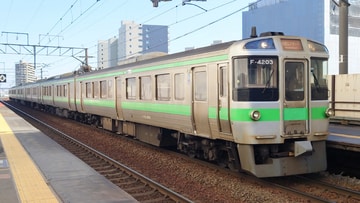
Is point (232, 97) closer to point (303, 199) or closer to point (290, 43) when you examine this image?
point (290, 43)

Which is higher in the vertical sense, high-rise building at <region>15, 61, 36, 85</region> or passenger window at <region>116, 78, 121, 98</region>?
high-rise building at <region>15, 61, 36, 85</region>

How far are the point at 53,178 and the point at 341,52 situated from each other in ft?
43.3

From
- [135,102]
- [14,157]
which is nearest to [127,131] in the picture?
[135,102]

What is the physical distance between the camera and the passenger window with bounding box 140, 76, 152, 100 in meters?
13.6

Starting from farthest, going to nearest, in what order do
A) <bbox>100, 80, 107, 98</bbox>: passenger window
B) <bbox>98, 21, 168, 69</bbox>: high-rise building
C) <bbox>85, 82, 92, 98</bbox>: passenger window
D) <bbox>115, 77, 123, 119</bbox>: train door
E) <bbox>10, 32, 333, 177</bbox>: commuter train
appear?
<bbox>98, 21, 168, 69</bbox>: high-rise building, <bbox>85, 82, 92, 98</bbox>: passenger window, <bbox>100, 80, 107, 98</bbox>: passenger window, <bbox>115, 77, 123, 119</bbox>: train door, <bbox>10, 32, 333, 177</bbox>: commuter train

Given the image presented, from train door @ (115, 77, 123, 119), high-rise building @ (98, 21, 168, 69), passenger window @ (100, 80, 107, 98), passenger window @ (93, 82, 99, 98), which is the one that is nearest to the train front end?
train door @ (115, 77, 123, 119)

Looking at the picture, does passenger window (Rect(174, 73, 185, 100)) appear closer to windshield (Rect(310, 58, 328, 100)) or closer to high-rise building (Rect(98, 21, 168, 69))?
windshield (Rect(310, 58, 328, 100))

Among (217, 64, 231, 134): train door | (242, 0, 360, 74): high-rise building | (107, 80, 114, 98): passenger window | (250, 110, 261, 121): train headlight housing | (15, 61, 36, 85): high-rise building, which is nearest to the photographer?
(250, 110, 261, 121): train headlight housing

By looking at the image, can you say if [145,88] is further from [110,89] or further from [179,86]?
[110,89]

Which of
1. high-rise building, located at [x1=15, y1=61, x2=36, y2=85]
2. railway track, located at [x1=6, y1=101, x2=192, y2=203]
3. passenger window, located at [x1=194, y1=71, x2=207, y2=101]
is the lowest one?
railway track, located at [x1=6, y1=101, x2=192, y2=203]

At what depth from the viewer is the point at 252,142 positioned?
8.47m

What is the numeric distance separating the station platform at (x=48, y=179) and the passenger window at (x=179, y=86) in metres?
2.99

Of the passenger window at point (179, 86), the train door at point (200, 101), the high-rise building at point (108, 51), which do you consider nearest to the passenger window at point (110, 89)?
the passenger window at point (179, 86)

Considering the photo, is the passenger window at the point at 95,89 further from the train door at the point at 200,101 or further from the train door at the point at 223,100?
the train door at the point at 223,100
